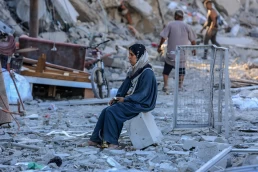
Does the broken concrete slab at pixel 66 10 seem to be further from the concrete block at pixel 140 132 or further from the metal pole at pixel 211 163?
the metal pole at pixel 211 163

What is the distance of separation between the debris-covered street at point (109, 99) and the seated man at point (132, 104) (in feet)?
0.37

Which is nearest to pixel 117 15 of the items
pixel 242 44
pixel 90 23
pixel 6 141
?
pixel 90 23

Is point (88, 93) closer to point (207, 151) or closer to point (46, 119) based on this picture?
point (46, 119)

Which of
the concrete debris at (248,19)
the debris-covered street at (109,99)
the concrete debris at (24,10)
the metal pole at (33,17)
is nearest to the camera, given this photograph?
the debris-covered street at (109,99)

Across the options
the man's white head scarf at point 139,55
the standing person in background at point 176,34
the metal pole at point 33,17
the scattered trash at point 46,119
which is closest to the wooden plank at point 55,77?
the standing person in background at point 176,34

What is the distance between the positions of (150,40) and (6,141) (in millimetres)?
13972

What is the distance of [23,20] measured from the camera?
56.2 feet

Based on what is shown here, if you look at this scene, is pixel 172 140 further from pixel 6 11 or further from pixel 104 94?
pixel 6 11

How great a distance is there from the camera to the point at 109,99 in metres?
11.9

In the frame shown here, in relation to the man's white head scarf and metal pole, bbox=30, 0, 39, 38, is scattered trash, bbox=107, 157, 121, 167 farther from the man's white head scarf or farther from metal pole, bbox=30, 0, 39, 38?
metal pole, bbox=30, 0, 39, 38

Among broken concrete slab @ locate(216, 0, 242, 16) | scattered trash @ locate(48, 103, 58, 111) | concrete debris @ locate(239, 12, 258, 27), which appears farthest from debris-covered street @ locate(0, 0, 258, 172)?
broken concrete slab @ locate(216, 0, 242, 16)

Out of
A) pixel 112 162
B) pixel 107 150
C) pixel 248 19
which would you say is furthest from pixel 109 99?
pixel 248 19

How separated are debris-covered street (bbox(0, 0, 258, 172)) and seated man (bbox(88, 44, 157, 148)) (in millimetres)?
111

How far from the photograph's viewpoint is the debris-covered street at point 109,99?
6782 mm
